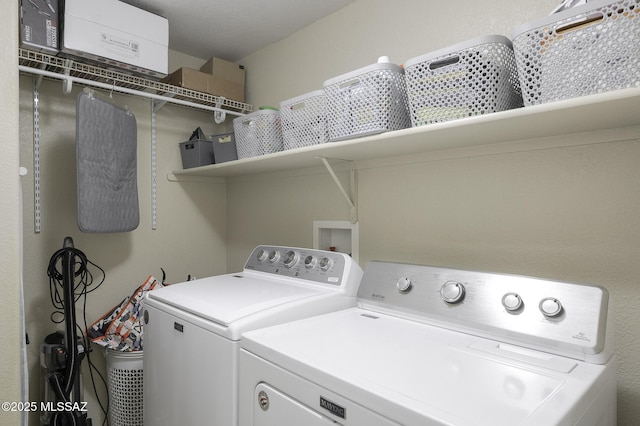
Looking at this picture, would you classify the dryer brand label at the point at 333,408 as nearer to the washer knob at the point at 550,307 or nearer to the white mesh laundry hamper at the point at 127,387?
the washer knob at the point at 550,307

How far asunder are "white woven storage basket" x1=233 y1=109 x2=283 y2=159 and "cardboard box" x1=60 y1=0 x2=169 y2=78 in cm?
57

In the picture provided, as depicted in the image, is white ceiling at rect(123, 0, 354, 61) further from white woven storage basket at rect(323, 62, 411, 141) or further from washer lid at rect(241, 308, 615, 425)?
washer lid at rect(241, 308, 615, 425)

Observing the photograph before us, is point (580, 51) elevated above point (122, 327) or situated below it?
above

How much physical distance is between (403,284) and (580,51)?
87 centimetres

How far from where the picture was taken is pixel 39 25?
167cm

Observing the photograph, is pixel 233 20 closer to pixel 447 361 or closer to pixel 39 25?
pixel 39 25

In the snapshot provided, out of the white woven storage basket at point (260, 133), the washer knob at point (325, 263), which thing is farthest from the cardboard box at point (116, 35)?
the washer knob at point (325, 263)

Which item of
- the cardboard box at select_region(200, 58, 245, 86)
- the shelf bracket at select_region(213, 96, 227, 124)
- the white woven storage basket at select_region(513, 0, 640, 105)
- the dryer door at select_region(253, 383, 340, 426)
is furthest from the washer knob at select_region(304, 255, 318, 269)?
the cardboard box at select_region(200, 58, 245, 86)

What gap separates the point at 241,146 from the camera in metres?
2.07

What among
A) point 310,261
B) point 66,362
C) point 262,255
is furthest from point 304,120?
point 66,362

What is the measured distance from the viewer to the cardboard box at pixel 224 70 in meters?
2.43

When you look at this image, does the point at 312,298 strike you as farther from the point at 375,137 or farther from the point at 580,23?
the point at 580,23

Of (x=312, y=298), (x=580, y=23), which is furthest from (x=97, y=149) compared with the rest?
(x=580, y=23)

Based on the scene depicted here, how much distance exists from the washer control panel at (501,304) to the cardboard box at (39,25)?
185cm
